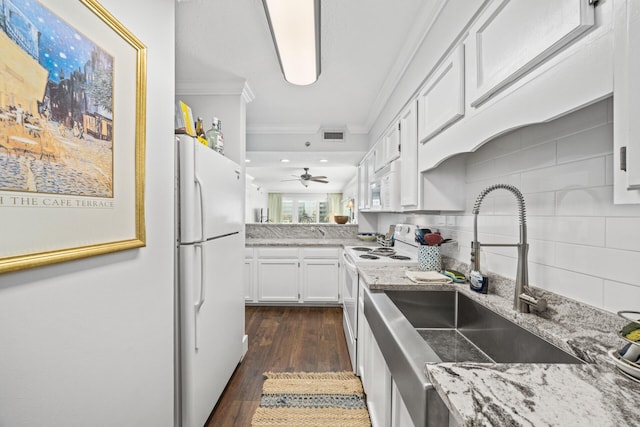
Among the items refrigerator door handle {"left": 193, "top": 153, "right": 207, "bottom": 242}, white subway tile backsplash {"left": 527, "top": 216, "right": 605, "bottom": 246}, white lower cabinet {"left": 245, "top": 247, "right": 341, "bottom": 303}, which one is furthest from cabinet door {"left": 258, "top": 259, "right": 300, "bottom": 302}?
white subway tile backsplash {"left": 527, "top": 216, "right": 605, "bottom": 246}

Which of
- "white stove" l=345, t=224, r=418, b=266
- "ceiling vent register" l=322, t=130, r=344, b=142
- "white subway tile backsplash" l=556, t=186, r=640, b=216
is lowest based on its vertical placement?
"white stove" l=345, t=224, r=418, b=266

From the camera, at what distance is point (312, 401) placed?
5.84 feet

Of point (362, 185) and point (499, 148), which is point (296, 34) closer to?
point (499, 148)

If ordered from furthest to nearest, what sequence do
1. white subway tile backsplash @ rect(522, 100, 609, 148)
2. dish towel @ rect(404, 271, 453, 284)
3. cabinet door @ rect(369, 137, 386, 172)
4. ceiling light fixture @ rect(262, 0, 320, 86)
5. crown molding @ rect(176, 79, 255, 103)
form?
cabinet door @ rect(369, 137, 386, 172) < crown molding @ rect(176, 79, 255, 103) < dish towel @ rect(404, 271, 453, 284) < ceiling light fixture @ rect(262, 0, 320, 86) < white subway tile backsplash @ rect(522, 100, 609, 148)

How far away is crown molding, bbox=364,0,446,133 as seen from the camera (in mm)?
1517

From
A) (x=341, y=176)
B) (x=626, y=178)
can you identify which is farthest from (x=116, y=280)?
(x=341, y=176)

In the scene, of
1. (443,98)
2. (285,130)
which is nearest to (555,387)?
(443,98)

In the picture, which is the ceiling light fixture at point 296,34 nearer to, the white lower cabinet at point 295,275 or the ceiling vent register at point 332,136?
the ceiling vent register at point 332,136

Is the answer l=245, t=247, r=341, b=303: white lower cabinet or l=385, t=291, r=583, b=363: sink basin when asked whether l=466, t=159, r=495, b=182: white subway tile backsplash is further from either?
l=245, t=247, r=341, b=303: white lower cabinet

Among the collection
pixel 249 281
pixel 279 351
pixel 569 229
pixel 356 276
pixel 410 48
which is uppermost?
pixel 410 48

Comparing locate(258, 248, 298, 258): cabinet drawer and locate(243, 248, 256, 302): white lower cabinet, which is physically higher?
locate(258, 248, 298, 258): cabinet drawer

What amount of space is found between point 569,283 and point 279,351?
7.26ft

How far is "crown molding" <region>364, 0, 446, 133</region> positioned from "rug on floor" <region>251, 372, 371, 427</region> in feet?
7.94

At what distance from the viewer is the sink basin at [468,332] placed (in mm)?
923
